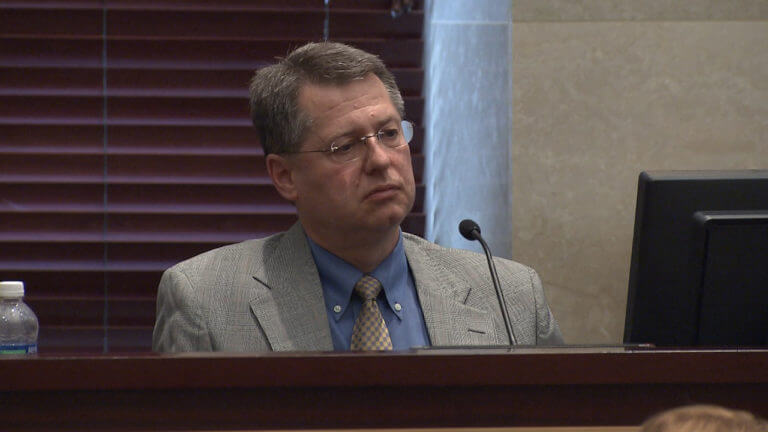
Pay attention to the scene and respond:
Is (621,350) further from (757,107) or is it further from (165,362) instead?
(757,107)

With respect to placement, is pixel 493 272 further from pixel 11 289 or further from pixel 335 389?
pixel 11 289

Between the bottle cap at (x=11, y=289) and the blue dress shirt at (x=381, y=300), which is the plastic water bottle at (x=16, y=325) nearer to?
the bottle cap at (x=11, y=289)

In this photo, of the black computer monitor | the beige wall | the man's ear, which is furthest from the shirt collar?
the beige wall

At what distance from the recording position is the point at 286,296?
6.88ft

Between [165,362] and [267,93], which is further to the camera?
[267,93]

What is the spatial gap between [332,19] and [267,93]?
43.5 inches

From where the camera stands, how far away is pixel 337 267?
2180 millimetres

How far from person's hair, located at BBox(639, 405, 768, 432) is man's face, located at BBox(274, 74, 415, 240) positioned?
4.57 feet

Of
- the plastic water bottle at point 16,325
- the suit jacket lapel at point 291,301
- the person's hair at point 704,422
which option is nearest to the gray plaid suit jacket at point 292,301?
the suit jacket lapel at point 291,301

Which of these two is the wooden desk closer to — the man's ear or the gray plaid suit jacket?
the gray plaid suit jacket

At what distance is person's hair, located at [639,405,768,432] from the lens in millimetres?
709

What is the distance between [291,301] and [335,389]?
2.58 ft

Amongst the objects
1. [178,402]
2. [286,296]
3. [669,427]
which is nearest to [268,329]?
[286,296]

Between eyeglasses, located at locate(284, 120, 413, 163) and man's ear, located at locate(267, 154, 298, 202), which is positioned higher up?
eyeglasses, located at locate(284, 120, 413, 163)
